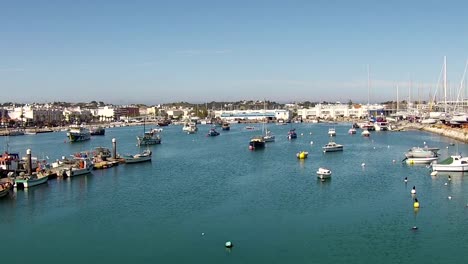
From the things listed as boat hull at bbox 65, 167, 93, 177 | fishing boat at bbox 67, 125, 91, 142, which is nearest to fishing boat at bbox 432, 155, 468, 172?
boat hull at bbox 65, 167, 93, 177

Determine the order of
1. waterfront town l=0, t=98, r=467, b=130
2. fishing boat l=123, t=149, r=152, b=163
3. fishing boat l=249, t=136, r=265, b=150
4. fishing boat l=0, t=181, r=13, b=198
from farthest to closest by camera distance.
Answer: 1. waterfront town l=0, t=98, r=467, b=130
2. fishing boat l=249, t=136, r=265, b=150
3. fishing boat l=123, t=149, r=152, b=163
4. fishing boat l=0, t=181, r=13, b=198

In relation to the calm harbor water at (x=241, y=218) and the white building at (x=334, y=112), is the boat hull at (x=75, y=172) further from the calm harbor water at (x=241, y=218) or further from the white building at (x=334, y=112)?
the white building at (x=334, y=112)

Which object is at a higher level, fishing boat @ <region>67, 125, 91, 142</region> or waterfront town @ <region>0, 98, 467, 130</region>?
waterfront town @ <region>0, 98, 467, 130</region>

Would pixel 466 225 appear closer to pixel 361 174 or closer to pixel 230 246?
pixel 230 246

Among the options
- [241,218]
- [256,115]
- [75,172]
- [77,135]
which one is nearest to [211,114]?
[256,115]

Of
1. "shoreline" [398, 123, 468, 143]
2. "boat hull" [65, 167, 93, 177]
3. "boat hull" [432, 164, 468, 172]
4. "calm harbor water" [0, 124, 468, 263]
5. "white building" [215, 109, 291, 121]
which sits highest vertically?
"white building" [215, 109, 291, 121]

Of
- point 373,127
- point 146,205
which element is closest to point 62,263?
point 146,205

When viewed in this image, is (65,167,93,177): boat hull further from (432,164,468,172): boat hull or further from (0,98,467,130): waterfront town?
(0,98,467,130): waterfront town

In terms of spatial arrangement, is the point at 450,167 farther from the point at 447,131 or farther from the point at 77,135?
the point at 77,135

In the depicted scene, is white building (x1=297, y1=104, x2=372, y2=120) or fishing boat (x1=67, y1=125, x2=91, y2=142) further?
white building (x1=297, y1=104, x2=372, y2=120)
